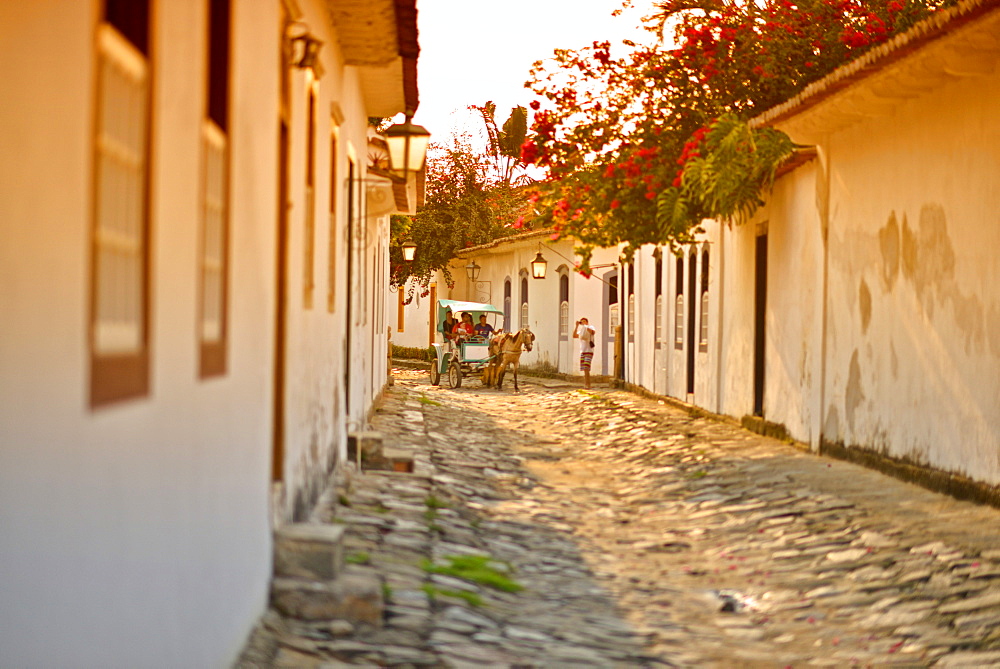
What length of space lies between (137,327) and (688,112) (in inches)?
508

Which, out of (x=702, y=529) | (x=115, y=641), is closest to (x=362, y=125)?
(x=702, y=529)

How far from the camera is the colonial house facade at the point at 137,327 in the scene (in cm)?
255

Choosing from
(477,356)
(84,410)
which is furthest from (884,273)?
(477,356)

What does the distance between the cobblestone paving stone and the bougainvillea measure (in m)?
3.32

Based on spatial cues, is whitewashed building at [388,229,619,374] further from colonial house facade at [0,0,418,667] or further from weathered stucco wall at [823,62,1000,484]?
colonial house facade at [0,0,418,667]

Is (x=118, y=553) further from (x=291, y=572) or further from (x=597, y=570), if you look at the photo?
(x=597, y=570)

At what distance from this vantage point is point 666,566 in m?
8.60

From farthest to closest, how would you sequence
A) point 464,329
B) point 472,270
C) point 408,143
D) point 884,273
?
point 472,270 → point 464,329 → point 884,273 → point 408,143

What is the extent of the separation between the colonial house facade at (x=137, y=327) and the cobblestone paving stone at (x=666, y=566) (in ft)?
3.40

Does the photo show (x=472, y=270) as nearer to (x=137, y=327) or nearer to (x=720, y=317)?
(x=720, y=317)

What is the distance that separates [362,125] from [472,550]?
18.8ft

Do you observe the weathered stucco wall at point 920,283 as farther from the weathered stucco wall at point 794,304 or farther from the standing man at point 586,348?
the standing man at point 586,348

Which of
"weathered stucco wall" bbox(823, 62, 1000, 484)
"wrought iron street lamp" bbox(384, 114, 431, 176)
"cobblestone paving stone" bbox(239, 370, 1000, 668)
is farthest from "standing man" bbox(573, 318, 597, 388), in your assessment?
"wrought iron street lamp" bbox(384, 114, 431, 176)

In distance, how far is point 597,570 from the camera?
827cm
